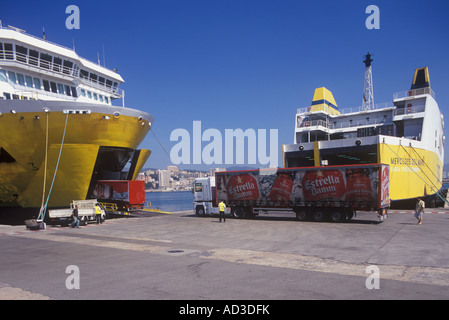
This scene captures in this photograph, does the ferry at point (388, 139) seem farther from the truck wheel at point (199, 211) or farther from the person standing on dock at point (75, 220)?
the person standing on dock at point (75, 220)

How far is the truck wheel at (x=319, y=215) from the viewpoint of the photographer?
22.2 meters

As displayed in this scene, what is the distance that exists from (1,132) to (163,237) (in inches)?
592

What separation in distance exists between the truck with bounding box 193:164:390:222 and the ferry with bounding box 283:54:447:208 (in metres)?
5.83

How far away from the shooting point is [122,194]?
91.8 feet

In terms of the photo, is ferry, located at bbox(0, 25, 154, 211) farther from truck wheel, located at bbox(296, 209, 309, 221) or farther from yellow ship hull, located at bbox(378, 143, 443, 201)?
yellow ship hull, located at bbox(378, 143, 443, 201)

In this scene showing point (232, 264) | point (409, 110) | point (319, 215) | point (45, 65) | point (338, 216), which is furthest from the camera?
point (409, 110)

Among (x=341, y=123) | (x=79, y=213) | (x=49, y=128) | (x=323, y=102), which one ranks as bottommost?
(x=79, y=213)

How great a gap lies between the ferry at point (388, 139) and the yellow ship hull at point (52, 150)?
1715cm

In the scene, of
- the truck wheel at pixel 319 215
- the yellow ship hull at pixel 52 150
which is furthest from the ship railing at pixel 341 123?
the yellow ship hull at pixel 52 150

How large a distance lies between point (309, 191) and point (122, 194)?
15.8 metres

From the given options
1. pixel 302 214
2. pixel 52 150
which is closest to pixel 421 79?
pixel 302 214

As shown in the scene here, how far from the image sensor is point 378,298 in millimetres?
6840

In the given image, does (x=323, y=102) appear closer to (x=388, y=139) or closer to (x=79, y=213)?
(x=388, y=139)

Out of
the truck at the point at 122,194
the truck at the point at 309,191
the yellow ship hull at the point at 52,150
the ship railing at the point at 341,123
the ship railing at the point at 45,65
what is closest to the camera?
the truck at the point at 309,191
